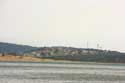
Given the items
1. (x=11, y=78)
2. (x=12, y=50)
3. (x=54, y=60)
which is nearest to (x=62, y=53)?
(x=54, y=60)

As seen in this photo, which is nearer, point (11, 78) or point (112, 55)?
point (11, 78)

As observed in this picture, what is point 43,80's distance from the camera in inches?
1740

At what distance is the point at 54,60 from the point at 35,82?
33.3m

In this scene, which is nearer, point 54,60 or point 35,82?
point 35,82

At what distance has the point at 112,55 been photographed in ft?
234

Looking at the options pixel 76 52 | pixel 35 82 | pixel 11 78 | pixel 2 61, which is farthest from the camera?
pixel 76 52

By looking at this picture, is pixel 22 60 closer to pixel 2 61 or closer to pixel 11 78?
pixel 2 61

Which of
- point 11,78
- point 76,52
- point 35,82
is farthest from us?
point 76,52

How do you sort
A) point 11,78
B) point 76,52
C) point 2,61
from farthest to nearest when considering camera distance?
1. point 76,52
2. point 2,61
3. point 11,78

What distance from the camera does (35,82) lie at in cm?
4188

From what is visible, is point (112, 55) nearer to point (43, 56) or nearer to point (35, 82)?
point (43, 56)

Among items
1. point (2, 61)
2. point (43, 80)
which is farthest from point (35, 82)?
point (2, 61)

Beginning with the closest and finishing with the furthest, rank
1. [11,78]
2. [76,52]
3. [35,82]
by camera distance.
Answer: [35,82] < [11,78] < [76,52]

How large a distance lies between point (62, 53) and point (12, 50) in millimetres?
5921
